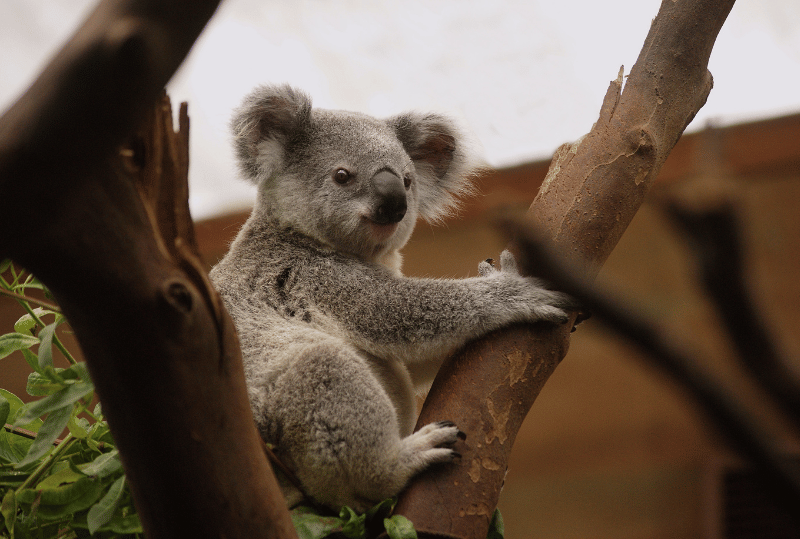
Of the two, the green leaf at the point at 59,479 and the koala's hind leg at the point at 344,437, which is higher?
the koala's hind leg at the point at 344,437

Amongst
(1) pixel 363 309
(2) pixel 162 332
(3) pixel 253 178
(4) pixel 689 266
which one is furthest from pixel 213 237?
(4) pixel 689 266

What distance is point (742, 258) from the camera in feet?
1.01

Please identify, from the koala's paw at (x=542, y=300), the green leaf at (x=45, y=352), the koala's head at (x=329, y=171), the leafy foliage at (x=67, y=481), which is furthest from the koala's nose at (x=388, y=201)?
the green leaf at (x=45, y=352)

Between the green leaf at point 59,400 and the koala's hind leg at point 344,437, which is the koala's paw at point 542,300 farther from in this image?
the green leaf at point 59,400

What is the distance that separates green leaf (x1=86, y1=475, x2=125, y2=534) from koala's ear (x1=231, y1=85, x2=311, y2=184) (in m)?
1.36

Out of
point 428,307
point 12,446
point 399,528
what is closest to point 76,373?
point 12,446

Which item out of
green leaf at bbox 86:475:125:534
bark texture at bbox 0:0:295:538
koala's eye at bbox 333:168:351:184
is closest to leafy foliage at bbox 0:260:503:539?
green leaf at bbox 86:475:125:534

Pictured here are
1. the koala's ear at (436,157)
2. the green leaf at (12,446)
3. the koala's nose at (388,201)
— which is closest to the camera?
the green leaf at (12,446)

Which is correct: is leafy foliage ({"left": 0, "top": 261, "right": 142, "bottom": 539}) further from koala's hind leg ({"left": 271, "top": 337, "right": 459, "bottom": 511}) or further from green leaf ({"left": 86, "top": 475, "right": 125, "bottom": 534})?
koala's hind leg ({"left": 271, "top": 337, "right": 459, "bottom": 511})

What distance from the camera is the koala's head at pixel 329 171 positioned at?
2.49 m

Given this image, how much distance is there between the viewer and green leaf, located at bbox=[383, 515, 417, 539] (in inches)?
64.3

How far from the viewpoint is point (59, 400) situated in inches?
61.6

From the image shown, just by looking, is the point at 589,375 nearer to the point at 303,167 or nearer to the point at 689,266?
the point at 303,167

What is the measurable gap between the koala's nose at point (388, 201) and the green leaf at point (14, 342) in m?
1.14
